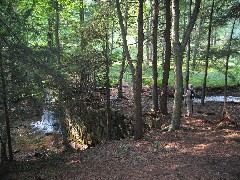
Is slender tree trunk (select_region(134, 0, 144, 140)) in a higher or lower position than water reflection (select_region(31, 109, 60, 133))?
higher

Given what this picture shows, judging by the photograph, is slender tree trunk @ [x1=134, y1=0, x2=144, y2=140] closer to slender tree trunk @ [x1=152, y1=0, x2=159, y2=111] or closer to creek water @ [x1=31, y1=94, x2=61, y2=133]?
slender tree trunk @ [x1=152, y1=0, x2=159, y2=111]

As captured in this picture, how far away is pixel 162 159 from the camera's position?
977 centimetres

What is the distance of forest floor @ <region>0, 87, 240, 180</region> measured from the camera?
8672 mm

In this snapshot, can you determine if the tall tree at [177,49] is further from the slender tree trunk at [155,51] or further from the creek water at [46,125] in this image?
the creek water at [46,125]

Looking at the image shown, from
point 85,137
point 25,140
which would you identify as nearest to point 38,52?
point 85,137

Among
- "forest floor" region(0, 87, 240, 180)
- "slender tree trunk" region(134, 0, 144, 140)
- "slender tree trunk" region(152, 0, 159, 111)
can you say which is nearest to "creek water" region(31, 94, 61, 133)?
"forest floor" region(0, 87, 240, 180)

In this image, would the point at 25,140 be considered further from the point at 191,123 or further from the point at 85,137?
the point at 191,123

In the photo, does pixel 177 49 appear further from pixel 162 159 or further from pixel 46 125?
pixel 46 125

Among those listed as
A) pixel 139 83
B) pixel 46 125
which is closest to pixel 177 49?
pixel 139 83

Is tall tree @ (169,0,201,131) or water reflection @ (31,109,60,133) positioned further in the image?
water reflection @ (31,109,60,133)

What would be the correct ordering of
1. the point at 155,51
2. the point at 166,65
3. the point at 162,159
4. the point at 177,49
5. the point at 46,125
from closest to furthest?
the point at 162,159
the point at 177,49
the point at 166,65
the point at 155,51
the point at 46,125

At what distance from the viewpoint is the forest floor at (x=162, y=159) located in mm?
8672

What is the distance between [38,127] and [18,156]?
212 inches

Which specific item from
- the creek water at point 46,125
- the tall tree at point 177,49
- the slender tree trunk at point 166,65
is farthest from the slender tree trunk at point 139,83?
the creek water at point 46,125
